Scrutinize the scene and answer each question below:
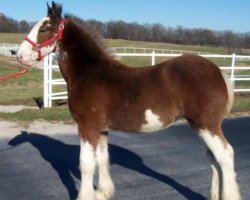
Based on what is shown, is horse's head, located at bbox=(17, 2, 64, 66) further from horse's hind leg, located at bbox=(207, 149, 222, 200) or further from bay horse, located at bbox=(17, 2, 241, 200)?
horse's hind leg, located at bbox=(207, 149, 222, 200)

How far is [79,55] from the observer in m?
4.94

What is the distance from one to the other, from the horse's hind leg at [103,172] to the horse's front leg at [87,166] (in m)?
0.28

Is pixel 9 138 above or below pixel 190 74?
below

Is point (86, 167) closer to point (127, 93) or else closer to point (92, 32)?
point (127, 93)

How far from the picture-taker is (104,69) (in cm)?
488

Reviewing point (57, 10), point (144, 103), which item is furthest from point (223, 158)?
point (57, 10)

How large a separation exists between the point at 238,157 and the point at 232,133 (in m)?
2.14

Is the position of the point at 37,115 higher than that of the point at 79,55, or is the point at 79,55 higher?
the point at 79,55

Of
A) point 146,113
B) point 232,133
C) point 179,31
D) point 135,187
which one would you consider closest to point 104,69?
point 146,113

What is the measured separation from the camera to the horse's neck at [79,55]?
4.91 meters

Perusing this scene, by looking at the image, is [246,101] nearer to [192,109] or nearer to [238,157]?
[238,157]

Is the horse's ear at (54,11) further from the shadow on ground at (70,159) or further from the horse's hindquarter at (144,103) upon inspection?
the shadow on ground at (70,159)

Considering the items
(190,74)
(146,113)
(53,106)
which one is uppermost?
(190,74)

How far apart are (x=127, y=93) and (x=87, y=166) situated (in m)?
0.95
